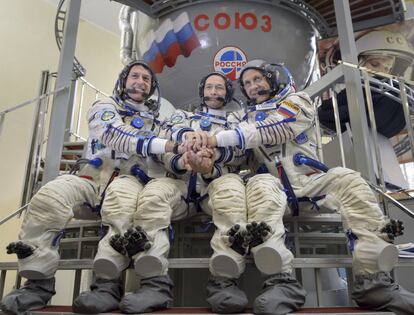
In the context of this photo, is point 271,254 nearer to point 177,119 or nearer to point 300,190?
point 300,190

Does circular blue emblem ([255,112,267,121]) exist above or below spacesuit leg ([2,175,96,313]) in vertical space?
above

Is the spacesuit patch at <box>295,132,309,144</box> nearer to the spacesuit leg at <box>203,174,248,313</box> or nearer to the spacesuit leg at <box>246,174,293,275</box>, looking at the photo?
the spacesuit leg at <box>246,174,293,275</box>

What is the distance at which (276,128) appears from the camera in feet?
5.69

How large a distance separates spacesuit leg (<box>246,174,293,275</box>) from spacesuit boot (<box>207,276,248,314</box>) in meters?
0.12

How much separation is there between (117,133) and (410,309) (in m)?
1.31

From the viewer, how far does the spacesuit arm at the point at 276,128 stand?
1715mm

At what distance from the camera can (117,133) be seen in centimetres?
178

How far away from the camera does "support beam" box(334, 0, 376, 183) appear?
2029mm

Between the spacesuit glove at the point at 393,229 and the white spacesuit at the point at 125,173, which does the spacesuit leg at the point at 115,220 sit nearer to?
the white spacesuit at the point at 125,173

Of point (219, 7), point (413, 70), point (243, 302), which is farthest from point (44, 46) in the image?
point (243, 302)

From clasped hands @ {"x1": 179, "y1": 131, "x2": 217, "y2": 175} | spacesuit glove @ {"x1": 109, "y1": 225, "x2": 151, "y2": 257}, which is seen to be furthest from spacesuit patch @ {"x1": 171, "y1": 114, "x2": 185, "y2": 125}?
spacesuit glove @ {"x1": 109, "y1": 225, "x2": 151, "y2": 257}

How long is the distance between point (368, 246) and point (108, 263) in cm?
90

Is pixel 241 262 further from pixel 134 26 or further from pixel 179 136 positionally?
pixel 134 26

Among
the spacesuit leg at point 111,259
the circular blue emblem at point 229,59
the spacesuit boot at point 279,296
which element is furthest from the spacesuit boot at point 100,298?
the circular blue emblem at point 229,59
